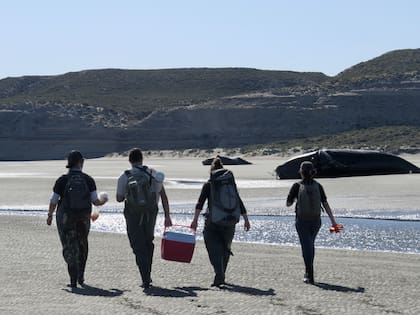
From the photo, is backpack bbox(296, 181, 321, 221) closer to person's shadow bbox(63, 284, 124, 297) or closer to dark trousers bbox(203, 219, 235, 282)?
dark trousers bbox(203, 219, 235, 282)

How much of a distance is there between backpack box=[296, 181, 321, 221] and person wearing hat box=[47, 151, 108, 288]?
7.69ft

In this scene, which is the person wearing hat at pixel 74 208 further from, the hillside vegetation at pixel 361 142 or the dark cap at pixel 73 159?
the hillside vegetation at pixel 361 142

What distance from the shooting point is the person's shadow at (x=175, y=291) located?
404 inches

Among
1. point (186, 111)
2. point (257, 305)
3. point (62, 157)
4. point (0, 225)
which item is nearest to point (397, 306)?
point (257, 305)

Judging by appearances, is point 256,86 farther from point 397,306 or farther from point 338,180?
point 397,306

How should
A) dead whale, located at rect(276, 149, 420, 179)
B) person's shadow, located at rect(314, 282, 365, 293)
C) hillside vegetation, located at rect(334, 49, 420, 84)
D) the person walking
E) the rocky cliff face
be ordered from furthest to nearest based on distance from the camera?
hillside vegetation, located at rect(334, 49, 420, 84) < the rocky cliff face < dead whale, located at rect(276, 149, 420, 179) < the person walking < person's shadow, located at rect(314, 282, 365, 293)

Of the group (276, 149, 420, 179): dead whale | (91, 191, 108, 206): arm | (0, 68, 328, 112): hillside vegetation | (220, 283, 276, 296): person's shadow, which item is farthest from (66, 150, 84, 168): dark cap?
(0, 68, 328, 112): hillside vegetation

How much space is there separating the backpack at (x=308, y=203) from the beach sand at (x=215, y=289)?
0.78 meters

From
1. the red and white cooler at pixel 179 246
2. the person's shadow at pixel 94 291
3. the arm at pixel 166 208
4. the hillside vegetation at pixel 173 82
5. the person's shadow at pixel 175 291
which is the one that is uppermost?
the hillside vegetation at pixel 173 82

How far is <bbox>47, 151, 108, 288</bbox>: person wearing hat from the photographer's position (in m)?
11.0

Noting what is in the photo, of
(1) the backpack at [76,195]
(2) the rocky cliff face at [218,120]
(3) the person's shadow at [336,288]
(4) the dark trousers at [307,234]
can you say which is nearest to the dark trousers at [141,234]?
(1) the backpack at [76,195]

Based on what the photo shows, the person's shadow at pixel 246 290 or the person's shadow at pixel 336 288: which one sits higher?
the person's shadow at pixel 336 288

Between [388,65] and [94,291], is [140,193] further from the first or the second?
[388,65]

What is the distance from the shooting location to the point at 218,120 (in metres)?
81.2
